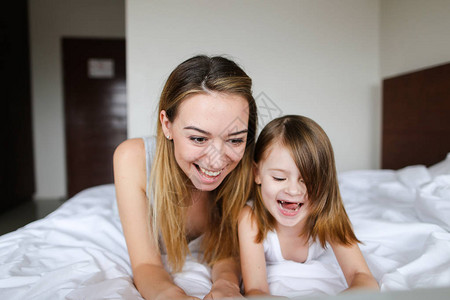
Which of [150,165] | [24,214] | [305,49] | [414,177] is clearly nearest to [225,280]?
[150,165]

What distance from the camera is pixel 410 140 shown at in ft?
4.81

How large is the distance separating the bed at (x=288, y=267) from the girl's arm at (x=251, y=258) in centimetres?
4

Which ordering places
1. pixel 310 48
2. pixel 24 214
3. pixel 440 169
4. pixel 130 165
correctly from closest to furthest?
pixel 130 165
pixel 310 48
pixel 440 169
pixel 24 214

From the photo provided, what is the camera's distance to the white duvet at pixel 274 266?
61 cm

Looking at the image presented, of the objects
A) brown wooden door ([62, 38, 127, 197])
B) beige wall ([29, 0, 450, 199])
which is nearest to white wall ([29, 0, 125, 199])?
brown wooden door ([62, 38, 127, 197])

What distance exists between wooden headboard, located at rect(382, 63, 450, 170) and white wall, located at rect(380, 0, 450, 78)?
6cm

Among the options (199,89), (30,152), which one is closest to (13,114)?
(30,152)

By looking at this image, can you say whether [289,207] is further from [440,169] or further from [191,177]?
[440,169]

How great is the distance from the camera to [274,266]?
724 mm

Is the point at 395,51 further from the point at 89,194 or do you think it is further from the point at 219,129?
the point at 89,194

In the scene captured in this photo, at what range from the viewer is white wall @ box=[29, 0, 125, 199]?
132 inches

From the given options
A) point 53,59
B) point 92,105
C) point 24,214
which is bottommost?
point 24,214

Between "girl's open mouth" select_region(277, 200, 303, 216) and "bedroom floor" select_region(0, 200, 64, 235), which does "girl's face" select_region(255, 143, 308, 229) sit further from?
"bedroom floor" select_region(0, 200, 64, 235)

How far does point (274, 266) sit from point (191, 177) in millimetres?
293
